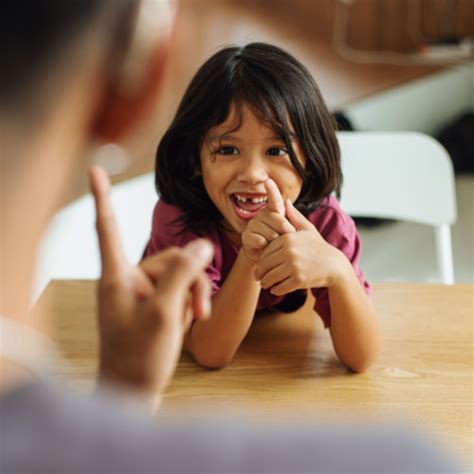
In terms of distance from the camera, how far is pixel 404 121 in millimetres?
2938

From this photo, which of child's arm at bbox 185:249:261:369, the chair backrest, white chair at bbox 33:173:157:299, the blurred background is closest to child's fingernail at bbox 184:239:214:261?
child's arm at bbox 185:249:261:369

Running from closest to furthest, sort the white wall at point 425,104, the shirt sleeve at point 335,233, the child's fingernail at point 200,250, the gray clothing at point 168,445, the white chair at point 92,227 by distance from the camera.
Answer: the gray clothing at point 168,445
the child's fingernail at point 200,250
the shirt sleeve at point 335,233
the white chair at point 92,227
the white wall at point 425,104

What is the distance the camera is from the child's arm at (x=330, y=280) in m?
0.71

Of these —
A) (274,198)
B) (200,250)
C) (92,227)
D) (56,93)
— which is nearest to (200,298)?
(200,250)

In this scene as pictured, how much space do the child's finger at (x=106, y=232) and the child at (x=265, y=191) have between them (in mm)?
342

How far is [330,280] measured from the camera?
745 mm

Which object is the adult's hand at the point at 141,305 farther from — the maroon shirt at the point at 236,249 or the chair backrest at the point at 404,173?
the chair backrest at the point at 404,173

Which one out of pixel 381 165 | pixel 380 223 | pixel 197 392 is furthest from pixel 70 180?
pixel 380 223

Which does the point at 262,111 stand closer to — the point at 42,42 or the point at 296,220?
the point at 296,220

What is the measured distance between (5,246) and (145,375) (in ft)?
0.28

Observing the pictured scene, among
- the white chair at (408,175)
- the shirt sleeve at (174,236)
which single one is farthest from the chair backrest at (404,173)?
the shirt sleeve at (174,236)

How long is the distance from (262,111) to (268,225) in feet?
0.37

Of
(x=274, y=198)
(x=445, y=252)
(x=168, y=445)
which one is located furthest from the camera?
(x=445, y=252)

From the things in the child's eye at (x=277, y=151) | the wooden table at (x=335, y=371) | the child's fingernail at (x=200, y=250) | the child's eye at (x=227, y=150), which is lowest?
the wooden table at (x=335, y=371)
